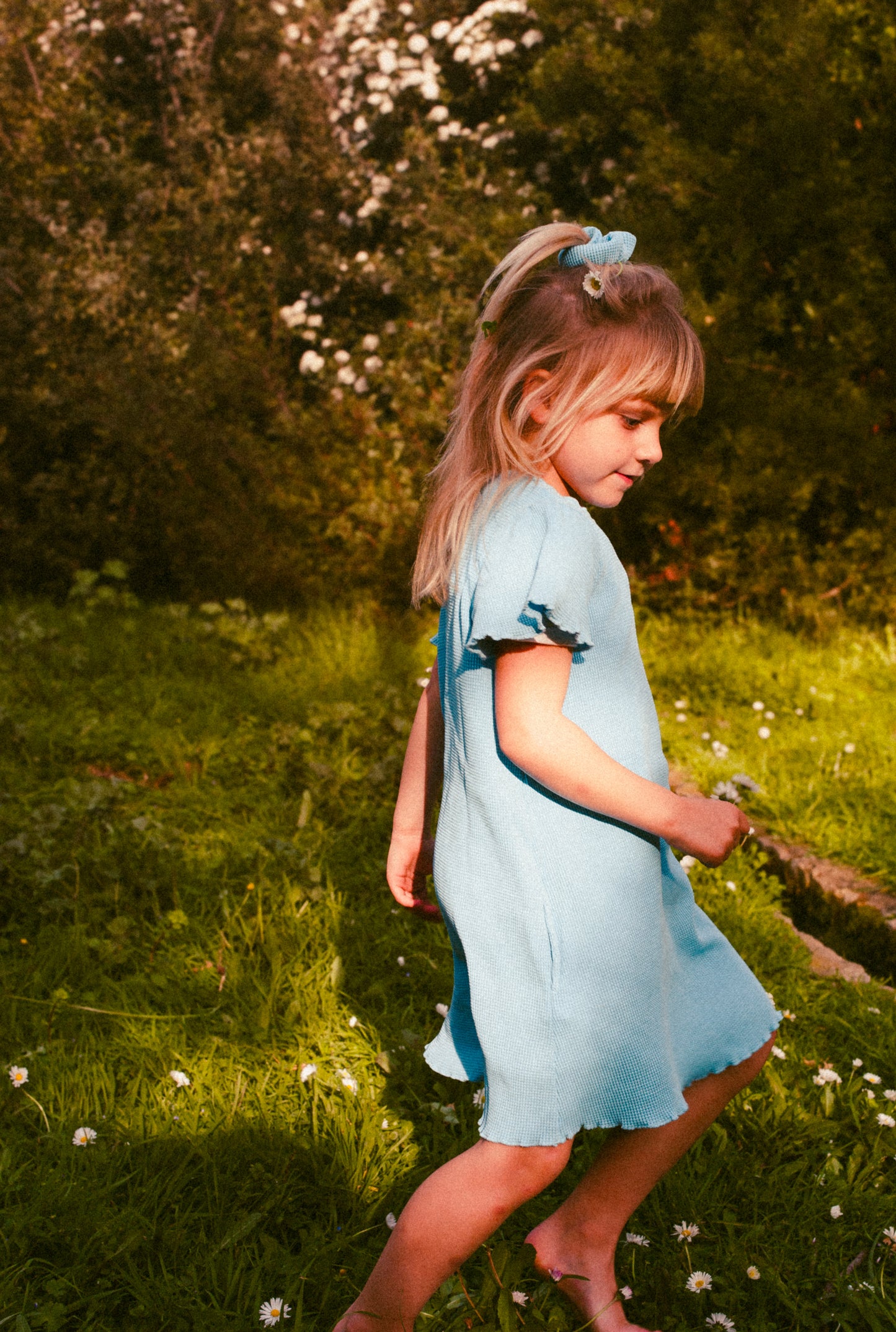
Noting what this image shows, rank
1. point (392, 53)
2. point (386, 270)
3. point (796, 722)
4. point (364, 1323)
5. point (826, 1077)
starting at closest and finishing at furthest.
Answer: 1. point (364, 1323)
2. point (826, 1077)
3. point (796, 722)
4. point (386, 270)
5. point (392, 53)

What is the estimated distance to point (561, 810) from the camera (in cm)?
145

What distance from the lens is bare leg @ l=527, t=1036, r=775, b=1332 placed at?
1.62 metres

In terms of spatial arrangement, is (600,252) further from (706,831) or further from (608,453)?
(706,831)

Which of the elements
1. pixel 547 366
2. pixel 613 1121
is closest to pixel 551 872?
pixel 613 1121

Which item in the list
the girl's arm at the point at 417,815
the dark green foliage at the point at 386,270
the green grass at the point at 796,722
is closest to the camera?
the girl's arm at the point at 417,815

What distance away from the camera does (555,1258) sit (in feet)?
Result: 5.61

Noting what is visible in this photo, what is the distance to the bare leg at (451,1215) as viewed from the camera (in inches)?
A: 55.8

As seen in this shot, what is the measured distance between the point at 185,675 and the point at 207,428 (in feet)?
7.23

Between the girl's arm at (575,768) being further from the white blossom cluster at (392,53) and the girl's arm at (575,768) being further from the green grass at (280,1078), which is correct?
the white blossom cluster at (392,53)

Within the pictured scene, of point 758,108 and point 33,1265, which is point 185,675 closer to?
point 33,1265

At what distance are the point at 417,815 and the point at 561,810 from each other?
0.35 meters

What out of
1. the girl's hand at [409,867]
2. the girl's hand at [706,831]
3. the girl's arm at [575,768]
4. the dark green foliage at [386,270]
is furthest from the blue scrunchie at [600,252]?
the dark green foliage at [386,270]

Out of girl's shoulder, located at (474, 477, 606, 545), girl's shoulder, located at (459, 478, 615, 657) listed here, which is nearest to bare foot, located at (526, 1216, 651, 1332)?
girl's shoulder, located at (459, 478, 615, 657)

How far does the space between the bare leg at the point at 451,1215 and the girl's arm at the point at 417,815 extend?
0.41m
